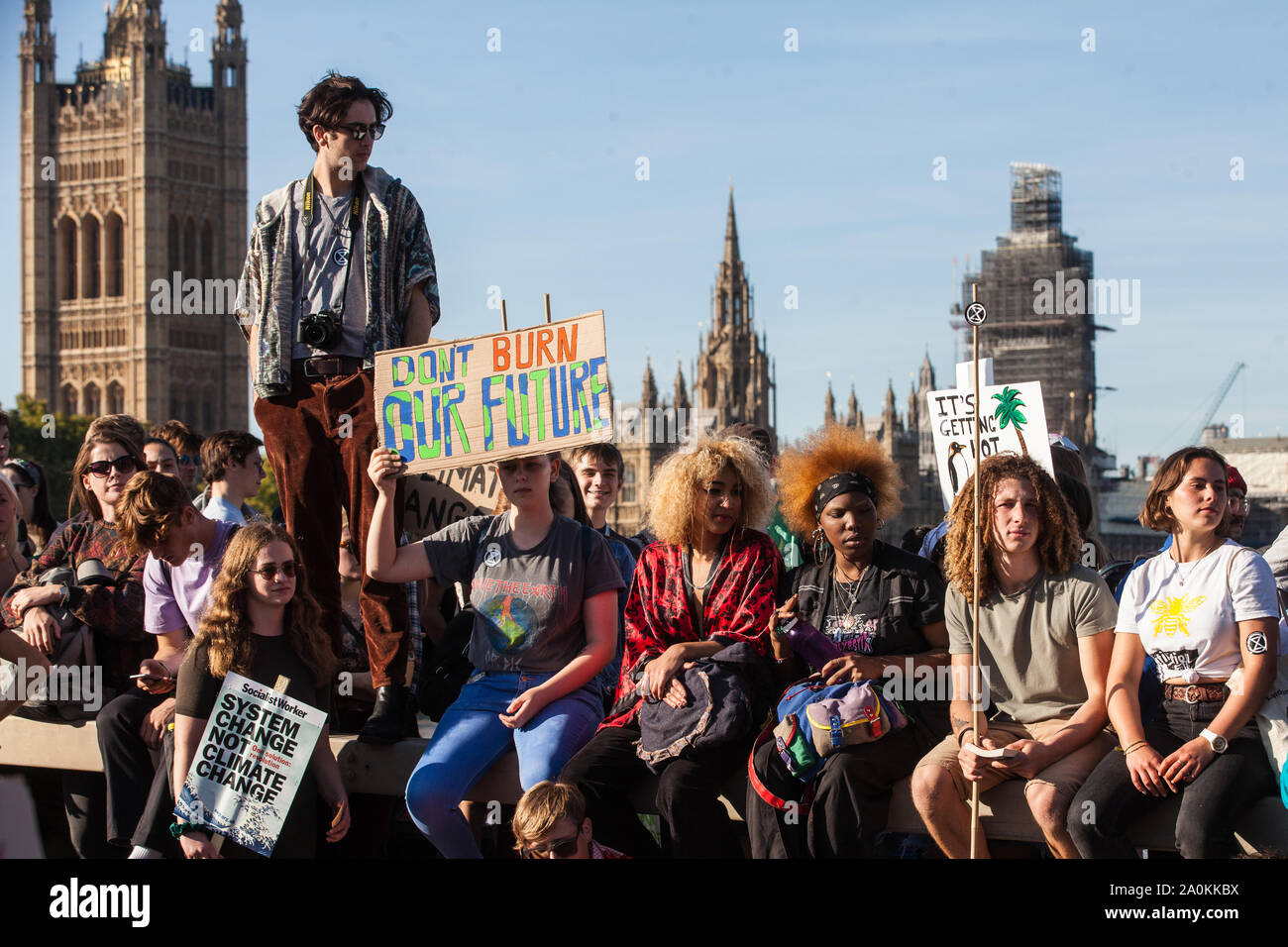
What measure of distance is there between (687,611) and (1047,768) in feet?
4.10

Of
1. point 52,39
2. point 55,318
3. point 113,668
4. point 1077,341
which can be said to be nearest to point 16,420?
point 55,318

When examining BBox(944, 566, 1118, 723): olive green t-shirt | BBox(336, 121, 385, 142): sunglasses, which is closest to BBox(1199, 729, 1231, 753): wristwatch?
BBox(944, 566, 1118, 723): olive green t-shirt

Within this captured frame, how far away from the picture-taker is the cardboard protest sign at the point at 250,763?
18.2 ft

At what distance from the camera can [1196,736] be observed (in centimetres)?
502

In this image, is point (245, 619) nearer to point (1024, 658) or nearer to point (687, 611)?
point (687, 611)

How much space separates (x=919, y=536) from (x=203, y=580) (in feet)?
9.59

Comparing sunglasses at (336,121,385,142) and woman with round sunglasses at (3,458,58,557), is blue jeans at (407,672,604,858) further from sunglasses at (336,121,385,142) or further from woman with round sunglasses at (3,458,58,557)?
woman with round sunglasses at (3,458,58,557)

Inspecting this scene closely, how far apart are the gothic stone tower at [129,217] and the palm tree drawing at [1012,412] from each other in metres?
87.4

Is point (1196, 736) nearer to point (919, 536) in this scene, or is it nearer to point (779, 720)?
point (779, 720)

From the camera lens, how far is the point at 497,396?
19.6 feet

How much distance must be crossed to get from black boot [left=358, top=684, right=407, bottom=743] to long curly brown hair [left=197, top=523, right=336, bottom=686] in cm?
30

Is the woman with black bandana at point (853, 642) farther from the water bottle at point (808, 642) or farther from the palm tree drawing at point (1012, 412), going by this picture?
the palm tree drawing at point (1012, 412)

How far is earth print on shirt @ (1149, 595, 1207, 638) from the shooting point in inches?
201

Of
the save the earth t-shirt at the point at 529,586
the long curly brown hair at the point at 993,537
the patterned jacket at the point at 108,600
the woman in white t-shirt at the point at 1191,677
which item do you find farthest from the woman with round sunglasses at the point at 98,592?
the woman in white t-shirt at the point at 1191,677
